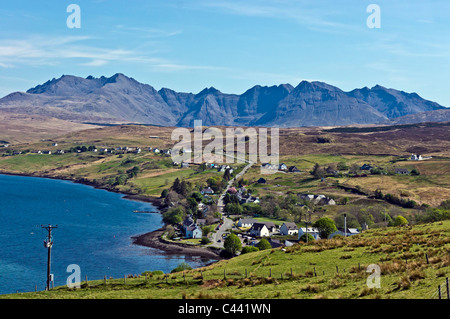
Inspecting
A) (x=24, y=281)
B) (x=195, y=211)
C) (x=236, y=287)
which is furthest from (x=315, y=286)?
(x=195, y=211)

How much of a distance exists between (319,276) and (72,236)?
7523 centimetres

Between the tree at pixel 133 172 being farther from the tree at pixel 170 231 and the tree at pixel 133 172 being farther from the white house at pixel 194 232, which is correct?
the white house at pixel 194 232

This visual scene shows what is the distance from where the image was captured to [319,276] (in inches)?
1128

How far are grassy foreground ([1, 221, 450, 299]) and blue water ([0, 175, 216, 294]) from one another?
31879 mm

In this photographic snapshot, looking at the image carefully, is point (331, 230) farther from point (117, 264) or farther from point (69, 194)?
point (69, 194)

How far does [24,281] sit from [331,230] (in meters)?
42.0

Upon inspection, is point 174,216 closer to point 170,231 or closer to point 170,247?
point 170,231

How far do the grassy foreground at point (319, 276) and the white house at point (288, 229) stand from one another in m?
48.6

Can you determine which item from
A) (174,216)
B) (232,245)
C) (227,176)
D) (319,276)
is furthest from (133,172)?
(319,276)

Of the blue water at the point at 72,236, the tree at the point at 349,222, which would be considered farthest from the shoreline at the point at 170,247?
the tree at the point at 349,222

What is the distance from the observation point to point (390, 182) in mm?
133500

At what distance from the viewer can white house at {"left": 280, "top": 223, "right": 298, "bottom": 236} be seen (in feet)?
294

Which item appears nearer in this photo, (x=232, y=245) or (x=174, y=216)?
(x=232, y=245)

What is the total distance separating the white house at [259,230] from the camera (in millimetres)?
88625
